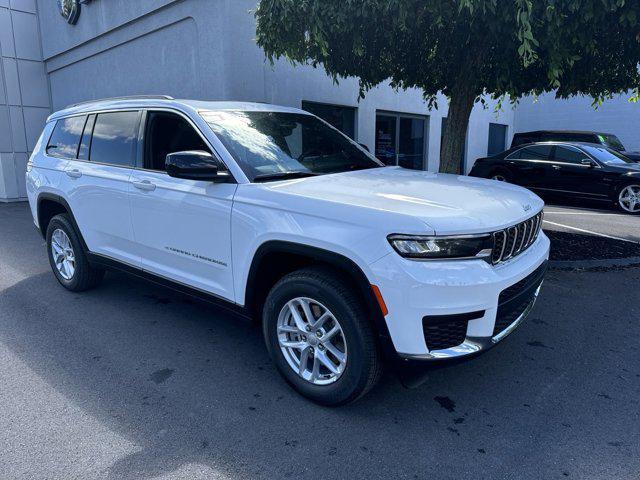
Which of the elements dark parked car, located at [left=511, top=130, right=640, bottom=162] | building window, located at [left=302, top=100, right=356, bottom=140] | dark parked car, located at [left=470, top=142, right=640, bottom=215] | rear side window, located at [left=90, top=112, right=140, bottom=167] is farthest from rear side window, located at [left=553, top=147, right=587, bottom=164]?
rear side window, located at [left=90, top=112, right=140, bottom=167]

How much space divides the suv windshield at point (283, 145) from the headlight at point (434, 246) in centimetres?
117

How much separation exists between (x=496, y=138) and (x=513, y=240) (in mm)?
17129

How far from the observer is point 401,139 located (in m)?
13.9

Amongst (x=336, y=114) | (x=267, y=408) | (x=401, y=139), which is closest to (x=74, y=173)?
(x=267, y=408)

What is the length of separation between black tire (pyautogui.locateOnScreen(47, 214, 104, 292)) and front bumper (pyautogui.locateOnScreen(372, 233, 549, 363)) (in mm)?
3476

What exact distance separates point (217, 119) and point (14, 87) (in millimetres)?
13141

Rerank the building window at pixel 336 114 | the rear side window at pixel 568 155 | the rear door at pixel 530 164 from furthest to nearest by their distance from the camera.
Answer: the rear door at pixel 530 164, the rear side window at pixel 568 155, the building window at pixel 336 114

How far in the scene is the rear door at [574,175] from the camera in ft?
35.4

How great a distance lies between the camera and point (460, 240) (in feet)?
8.50

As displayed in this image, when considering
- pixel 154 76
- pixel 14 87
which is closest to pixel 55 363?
pixel 154 76

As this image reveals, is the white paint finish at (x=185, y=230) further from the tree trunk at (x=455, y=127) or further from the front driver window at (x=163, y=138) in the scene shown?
the tree trunk at (x=455, y=127)

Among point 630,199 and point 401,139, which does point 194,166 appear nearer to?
point 630,199

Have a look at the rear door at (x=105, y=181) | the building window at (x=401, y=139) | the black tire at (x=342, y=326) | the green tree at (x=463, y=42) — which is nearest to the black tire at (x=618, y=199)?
the green tree at (x=463, y=42)

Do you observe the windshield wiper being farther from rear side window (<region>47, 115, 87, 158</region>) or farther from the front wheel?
the front wheel
